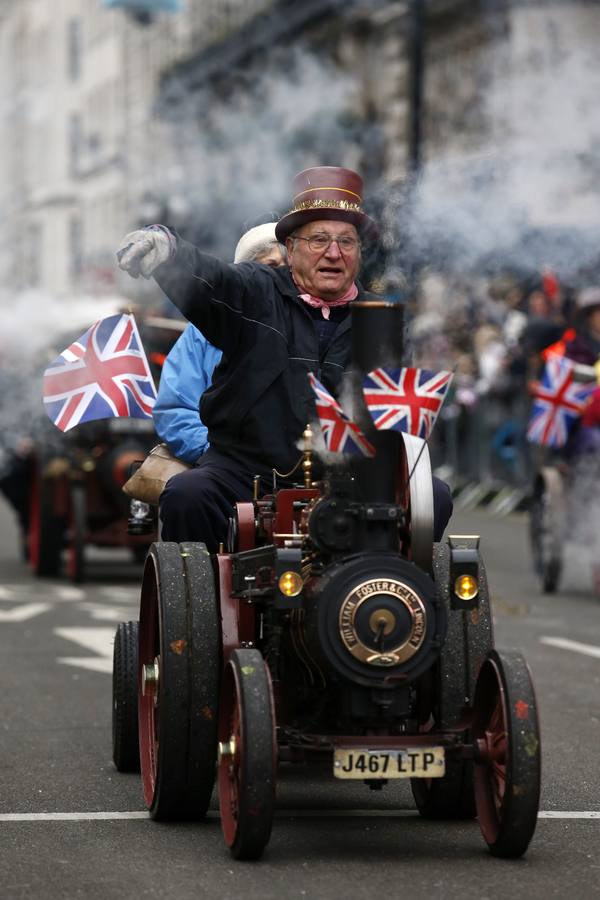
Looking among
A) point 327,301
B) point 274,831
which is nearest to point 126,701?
point 274,831

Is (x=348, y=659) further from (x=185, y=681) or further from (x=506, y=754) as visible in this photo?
(x=185, y=681)

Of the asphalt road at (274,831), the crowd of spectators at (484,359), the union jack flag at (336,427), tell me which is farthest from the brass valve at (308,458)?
the crowd of spectators at (484,359)

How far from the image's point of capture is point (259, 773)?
5625mm

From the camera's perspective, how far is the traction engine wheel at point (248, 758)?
563cm

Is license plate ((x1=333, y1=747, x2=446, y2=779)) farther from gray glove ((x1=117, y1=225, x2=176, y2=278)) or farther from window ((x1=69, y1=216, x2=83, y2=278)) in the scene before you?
window ((x1=69, y1=216, x2=83, y2=278))

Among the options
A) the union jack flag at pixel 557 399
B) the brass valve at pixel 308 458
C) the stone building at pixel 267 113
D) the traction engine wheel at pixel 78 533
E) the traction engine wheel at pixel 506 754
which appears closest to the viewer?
the traction engine wheel at pixel 506 754

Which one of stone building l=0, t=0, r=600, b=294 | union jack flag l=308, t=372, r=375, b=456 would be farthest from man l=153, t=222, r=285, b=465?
union jack flag l=308, t=372, r=375, b=456

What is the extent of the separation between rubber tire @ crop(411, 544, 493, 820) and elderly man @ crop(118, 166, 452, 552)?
36 centimetres

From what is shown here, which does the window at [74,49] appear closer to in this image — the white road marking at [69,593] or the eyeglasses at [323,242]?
the white road marking at [69,593]

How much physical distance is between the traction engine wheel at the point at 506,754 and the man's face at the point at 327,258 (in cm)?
142

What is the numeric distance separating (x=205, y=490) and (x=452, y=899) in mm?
1816

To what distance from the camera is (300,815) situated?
6.64 meters

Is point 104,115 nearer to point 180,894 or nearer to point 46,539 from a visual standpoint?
point 46,539

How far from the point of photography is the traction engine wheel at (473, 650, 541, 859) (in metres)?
5.60
